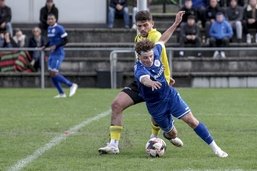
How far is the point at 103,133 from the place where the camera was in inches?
530

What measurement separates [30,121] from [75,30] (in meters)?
13.0

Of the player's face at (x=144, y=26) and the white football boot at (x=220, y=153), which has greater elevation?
the player's face at (x=144, y=26)

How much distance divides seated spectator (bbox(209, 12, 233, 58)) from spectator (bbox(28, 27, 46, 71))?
16.4 ft

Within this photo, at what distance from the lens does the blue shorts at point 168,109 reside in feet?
34.5

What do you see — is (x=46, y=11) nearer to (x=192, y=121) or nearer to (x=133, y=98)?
(x=133, y=98)

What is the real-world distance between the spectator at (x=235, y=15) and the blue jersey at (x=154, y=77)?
16.8 metres

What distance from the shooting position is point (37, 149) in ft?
37.4

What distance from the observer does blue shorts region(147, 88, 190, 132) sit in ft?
34.5

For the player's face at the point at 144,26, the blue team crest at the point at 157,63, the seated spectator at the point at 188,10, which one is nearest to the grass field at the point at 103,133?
the blue team crest at the point at 157,63

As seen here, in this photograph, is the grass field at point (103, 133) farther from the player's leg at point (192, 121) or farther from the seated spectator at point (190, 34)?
the seated spectator at point (190, 34)

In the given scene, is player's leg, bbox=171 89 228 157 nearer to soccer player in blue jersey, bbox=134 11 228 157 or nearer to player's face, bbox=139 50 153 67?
soccer player in blue jersey, bbox=134 11 228 157

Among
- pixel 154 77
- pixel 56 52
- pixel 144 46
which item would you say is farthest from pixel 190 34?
pixel 144 46

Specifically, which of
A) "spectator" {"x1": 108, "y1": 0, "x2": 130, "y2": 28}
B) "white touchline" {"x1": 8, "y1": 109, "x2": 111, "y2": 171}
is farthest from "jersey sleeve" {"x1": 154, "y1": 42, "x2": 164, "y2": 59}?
"spectator" {"x1": 108, "y1": 0, "x2": 130, "y2": 28}

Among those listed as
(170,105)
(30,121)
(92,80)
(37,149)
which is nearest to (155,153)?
(170,105)
